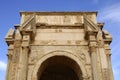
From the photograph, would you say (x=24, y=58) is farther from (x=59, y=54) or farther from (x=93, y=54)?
(x=93, y=54)

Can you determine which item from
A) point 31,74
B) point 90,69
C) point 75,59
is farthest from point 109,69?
point 31,74

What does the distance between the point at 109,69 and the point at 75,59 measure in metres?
2.06

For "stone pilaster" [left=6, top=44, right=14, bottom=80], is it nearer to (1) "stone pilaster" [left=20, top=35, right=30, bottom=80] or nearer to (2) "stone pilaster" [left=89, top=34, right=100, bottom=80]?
(1) "stone pilaster" [left=20, top=35, right=30, bottom=80]

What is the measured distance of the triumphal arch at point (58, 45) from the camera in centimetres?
1228

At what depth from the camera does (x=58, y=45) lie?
43.4 ft

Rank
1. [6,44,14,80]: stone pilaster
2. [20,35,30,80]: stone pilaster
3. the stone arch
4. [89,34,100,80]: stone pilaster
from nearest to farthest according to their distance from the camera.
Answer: [20,35,30,80]: stone pilaster, [89,34,100,80]: stone pilaster, the stone arch, [6,44,14,80]: stone pilaster

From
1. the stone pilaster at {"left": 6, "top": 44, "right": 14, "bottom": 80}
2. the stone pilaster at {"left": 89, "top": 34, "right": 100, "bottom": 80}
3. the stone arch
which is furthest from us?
the stone pilaster at {"left": 6, "top": 44, "right": 14, "bottom": 80}

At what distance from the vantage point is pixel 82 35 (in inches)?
541

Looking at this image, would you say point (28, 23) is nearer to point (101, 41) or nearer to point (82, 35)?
point (82, 35)

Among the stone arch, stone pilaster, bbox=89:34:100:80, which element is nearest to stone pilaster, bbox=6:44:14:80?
the stone arch

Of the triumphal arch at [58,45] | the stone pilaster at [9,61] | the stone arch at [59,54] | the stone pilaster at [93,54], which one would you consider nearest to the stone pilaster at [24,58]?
the triumphal arch at [58,45]

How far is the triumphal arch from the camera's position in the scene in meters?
12.3

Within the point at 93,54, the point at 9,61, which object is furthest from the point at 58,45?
the point at 9,61

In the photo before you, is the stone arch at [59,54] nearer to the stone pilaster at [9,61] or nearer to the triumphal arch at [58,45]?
the triumphal arch at [58,45]
